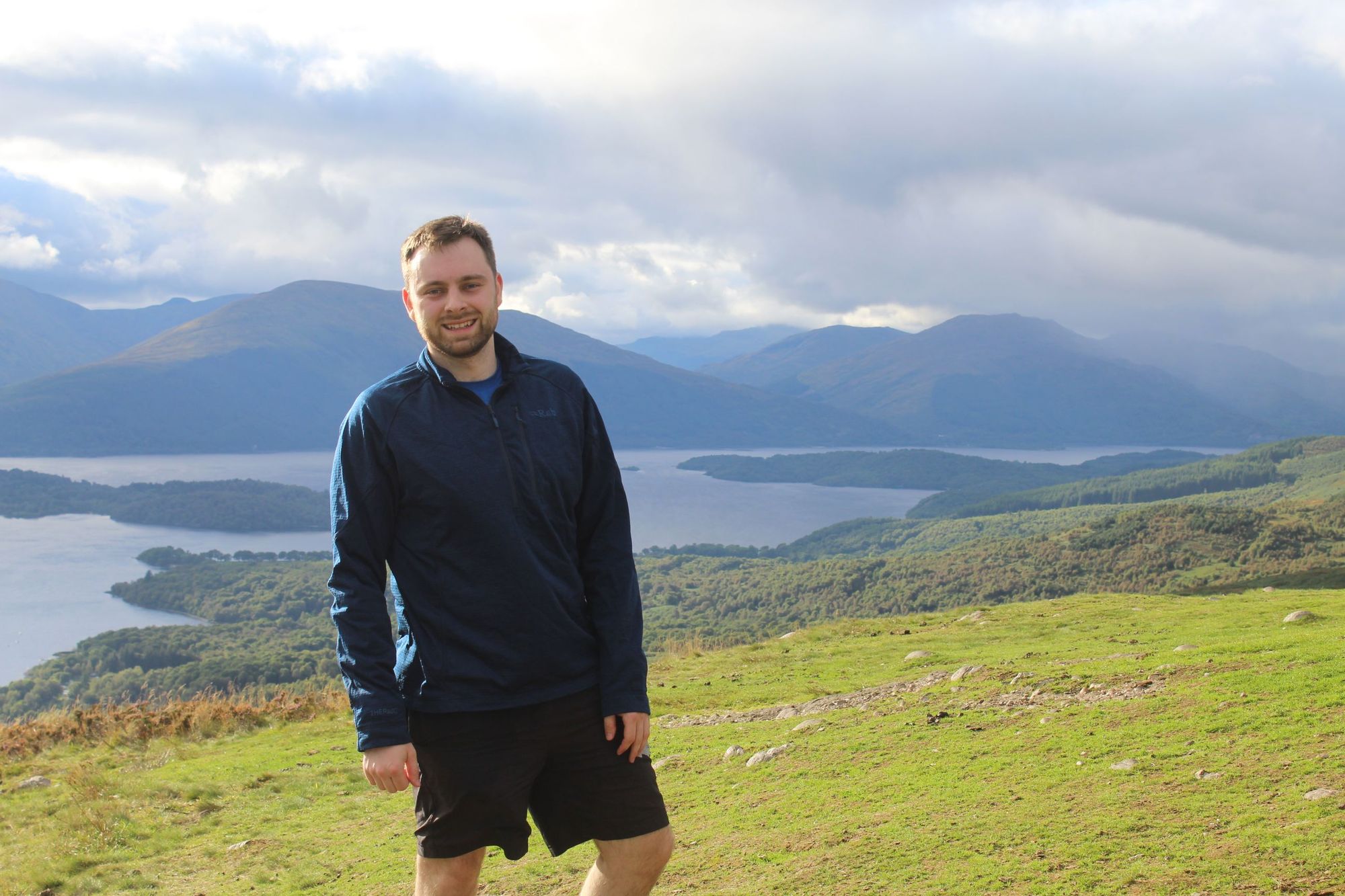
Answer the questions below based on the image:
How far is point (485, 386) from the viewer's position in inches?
136

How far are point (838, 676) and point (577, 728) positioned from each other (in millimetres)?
10406

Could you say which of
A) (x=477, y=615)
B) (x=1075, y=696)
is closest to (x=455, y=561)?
(x=477, y=615)

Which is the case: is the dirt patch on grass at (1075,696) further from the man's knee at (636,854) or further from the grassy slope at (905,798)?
the man's knee at (636,854)

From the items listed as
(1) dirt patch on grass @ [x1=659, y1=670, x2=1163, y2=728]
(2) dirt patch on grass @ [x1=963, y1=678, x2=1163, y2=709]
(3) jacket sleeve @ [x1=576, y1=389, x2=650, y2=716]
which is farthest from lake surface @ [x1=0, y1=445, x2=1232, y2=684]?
(3) jacket sleeve @ [x1=576, y1=389, x2=650, y2=716]

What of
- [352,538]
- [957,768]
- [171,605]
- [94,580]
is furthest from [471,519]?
[94,580]

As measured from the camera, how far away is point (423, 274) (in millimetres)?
3344

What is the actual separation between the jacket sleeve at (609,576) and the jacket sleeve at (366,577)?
0.68 meters

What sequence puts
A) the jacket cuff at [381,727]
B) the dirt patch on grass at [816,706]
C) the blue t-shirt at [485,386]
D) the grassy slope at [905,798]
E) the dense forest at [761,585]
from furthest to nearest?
the dense forest at [761,585] < the dirt patch on grass at [816,706] < the grassy slope at [905,798] < the blue t-shirt at [485,386] < the jacket cuff at [381,727]

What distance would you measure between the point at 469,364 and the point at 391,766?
1374 mm

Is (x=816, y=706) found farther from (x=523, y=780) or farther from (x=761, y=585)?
(x=761, y=585)

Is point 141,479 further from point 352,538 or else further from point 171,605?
point 352,538

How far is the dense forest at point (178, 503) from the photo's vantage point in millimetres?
145500

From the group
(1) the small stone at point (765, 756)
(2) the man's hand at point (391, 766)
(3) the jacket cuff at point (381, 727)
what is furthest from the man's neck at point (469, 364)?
(1) the small stone at point (765, 756)

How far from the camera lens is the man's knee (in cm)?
331
